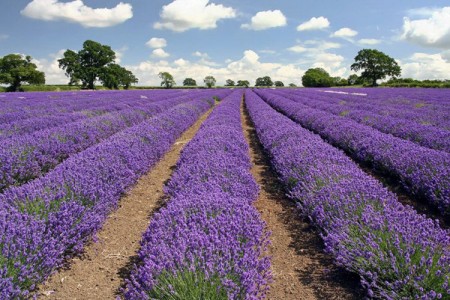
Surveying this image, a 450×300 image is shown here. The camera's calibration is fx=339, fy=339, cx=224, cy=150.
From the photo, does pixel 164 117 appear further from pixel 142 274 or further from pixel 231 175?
pixel 142 274

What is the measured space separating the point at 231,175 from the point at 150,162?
2.75 metres

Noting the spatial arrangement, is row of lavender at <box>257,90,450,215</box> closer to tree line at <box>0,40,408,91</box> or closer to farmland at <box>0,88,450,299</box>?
farmland at <box>0,88,450,299</box>

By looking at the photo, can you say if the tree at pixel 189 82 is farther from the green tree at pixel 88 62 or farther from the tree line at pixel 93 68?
the green tree at pixel 88 62

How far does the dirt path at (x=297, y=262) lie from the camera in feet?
9.29

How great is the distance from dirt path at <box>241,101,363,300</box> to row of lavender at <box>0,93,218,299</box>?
1855mm

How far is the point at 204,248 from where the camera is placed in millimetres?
2482

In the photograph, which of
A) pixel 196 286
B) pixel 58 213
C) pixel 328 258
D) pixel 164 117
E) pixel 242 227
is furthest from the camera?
pixel 164 117

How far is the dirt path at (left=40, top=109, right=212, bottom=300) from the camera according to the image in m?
2.89

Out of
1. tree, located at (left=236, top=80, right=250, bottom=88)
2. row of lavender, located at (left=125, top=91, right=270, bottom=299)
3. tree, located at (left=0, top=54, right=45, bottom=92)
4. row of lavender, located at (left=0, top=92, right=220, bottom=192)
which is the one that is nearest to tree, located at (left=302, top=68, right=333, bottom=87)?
tree, located at (left=236, top=80, right=250, bottom=88)

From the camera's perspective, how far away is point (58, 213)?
316cm

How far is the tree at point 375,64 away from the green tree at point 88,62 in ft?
161

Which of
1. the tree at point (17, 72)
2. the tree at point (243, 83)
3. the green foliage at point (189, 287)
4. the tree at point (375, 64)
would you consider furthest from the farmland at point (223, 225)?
the tree at point (243, 83)

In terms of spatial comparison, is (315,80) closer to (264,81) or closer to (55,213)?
(264,81)

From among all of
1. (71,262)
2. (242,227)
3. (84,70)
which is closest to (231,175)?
(242,227)
